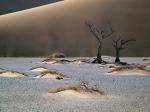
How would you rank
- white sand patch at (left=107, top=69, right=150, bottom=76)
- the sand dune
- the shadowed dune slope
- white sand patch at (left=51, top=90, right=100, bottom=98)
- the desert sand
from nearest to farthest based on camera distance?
1. the desert sand
2. white sand patch at (left=51, top=90, right=100, bottom=98)
3. the sand dune
4. white sand patch at (left=107, top=69, right=150, bottom=76)
5. the shadowed dune slope

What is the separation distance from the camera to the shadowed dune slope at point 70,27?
4622cm

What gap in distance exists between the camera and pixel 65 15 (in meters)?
54.0

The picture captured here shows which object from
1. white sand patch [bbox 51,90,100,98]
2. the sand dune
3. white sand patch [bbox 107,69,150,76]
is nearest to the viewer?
white sand patch [bbox 51,90,100,98]

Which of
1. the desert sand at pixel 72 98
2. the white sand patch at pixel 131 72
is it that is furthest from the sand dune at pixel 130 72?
the desert sand at pixel 72 98

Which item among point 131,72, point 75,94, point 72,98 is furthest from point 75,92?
point 131,72

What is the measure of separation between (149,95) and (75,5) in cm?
4727

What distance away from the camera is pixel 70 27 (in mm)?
50500

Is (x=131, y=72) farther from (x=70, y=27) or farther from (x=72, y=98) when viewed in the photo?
(x=70, y=27)

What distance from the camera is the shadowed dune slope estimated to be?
46.2 metres

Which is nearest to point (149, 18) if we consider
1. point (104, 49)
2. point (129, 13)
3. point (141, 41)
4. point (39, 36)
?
point (129, 13)

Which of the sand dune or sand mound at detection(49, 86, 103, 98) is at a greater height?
sand mound at detection(49, 86, 103, 98)

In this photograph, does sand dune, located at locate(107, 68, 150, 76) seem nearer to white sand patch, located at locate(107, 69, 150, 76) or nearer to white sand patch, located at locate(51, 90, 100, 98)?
white sand patch, located at locate(107, 69, 150, 76)

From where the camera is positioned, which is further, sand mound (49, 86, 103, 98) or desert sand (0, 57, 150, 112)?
sand mound (49, 86, 103, 98)

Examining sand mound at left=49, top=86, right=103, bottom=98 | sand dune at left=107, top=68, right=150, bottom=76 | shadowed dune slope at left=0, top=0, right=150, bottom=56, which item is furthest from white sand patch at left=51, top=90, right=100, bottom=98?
shadowed dune slope at left=0, top=0, right=150, bottom=56
